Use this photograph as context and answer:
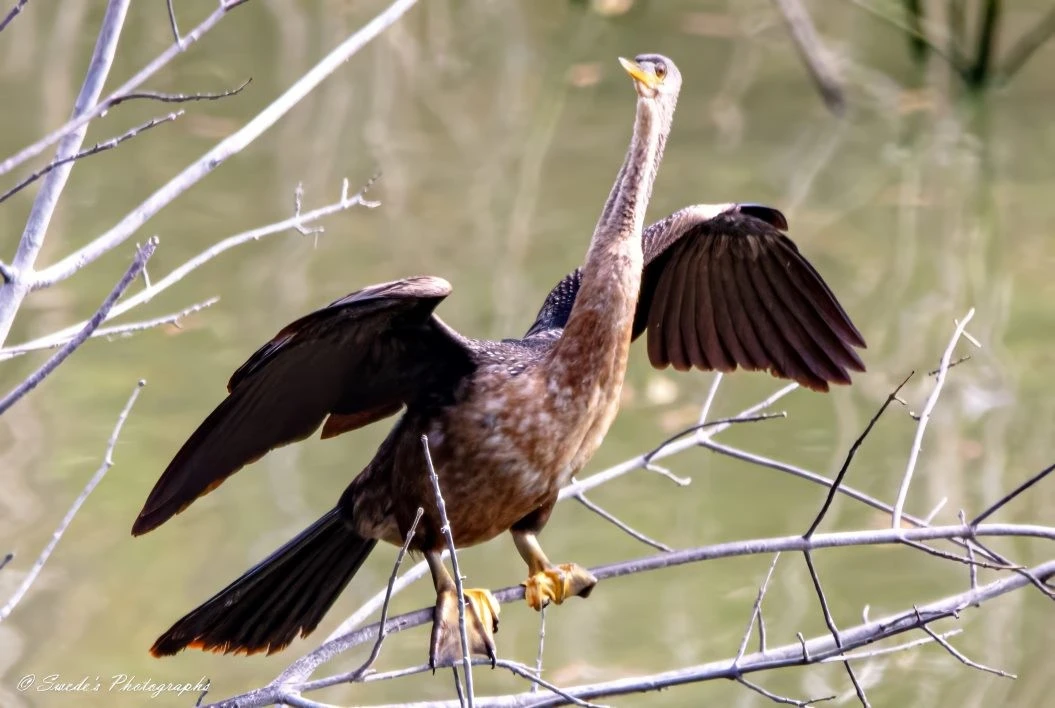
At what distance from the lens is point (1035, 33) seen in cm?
877

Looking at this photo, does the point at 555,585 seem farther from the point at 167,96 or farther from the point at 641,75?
the point at 167,96

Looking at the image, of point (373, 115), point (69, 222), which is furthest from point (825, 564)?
point (373, 115)

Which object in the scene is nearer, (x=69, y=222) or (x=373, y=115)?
(x=69, y=222)

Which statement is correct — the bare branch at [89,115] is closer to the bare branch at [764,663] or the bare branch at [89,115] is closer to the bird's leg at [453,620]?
the bare branch at [764,663]

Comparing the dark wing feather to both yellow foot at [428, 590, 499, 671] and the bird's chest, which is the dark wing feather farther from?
yellow foot at [428, 590, 499, 671]

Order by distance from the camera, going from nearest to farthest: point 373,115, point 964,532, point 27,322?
1. point 964,532
2. point 27,322
3. point 373,115

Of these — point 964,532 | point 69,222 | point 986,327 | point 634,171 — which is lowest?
point 986,327

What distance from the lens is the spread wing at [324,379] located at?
2176 mm

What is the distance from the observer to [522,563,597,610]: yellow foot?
8.39 feet

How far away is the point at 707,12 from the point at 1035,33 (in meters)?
2.09

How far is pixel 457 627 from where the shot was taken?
2.47 metres

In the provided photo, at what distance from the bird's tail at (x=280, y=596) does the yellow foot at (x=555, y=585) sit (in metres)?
0.32

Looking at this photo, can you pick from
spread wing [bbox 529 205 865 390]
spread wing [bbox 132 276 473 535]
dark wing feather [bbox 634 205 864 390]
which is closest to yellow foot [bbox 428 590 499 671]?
spread wing [bbox 132 276 473 535]

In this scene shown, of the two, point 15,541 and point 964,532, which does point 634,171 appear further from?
point 15,541
